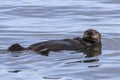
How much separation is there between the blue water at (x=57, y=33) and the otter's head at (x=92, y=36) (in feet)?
0.80

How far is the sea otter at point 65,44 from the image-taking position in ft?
42.3

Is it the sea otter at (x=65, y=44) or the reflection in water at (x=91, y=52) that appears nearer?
the reflection in water at (x=91, y=52)

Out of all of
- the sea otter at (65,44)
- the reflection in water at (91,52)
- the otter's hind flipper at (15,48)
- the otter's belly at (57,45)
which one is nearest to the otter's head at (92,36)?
the sea otter at (65,44)

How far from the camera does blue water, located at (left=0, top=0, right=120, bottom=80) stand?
11141 millimetres

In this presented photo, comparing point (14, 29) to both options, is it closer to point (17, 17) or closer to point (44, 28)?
A: point (44, 28)

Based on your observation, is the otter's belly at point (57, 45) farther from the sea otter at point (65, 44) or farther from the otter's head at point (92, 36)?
the otter's head at point (92, 36)

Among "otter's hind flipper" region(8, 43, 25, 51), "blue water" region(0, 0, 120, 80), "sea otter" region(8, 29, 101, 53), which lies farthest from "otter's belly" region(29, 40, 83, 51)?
"otter's hind flipper" region(8, 43, 25, 51)

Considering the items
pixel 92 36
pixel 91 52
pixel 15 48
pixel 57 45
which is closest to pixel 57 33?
pixel 92 36

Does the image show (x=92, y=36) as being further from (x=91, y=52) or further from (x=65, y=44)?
(x=65, y=44)

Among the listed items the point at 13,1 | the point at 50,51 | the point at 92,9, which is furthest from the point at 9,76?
the point at 13,1

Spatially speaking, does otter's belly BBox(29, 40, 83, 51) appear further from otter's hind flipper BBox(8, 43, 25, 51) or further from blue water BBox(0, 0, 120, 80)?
otter's hind flipper BBox(8, 43, 25, 51)

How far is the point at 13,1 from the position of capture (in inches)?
914

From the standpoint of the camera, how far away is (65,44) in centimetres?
1340

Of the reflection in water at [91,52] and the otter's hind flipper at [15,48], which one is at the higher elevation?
the otter's hind flipper at [15,48]
